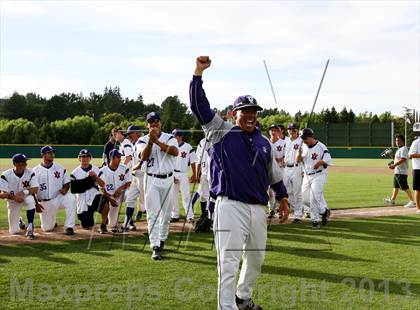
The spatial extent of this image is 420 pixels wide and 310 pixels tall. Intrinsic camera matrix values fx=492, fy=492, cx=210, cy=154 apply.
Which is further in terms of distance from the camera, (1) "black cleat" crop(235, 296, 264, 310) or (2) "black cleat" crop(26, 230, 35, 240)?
(2) "black cleat" crop(26, 230, 35, 240)

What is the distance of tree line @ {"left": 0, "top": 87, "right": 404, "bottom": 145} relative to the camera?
15.4 m

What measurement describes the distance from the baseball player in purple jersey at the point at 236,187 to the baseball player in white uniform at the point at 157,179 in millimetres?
2548

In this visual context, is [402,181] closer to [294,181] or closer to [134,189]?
[294,181]

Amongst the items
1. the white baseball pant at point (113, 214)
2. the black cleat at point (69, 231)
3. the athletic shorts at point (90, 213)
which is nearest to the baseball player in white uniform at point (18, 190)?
the black cleat at point (69, 231)

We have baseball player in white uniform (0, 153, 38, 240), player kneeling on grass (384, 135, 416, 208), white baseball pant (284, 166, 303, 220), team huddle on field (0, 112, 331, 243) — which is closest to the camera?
baseball player in white uniform (0, 153, 38, 240)

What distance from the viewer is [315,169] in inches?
398

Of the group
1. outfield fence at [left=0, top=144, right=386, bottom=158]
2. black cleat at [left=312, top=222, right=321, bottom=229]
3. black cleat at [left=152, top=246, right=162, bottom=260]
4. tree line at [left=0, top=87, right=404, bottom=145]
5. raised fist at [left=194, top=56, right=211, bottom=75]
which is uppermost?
tree line at [left=0, top=87, right=404, bottom=145]

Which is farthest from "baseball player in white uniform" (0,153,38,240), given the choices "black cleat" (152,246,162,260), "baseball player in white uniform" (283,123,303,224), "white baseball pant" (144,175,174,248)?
"baseball player in white uniform" (283,123,303,224)

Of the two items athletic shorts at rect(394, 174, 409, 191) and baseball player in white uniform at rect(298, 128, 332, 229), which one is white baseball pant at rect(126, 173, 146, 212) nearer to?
baseball player in white uniform at rect(298, 128, 332, 229)

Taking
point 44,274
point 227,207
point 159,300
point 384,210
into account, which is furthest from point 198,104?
point 384,210

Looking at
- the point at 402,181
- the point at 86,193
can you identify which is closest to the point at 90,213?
the point at 86,193

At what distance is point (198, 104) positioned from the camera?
4.57 m

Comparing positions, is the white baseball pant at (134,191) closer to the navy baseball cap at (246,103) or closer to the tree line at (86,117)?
the tree line at (86,117)

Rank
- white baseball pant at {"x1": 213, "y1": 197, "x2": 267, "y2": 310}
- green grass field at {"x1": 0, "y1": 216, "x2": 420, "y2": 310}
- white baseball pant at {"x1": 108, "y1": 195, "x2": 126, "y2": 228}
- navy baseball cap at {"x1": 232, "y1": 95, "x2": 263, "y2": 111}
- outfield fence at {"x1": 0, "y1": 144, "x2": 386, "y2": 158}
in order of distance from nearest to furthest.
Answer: white baseball pant at {"x1": 213, "y1": 197, "x2": 267, "y2": 310} → navy baseball cap at {"x1": 232, "y1": 95, "x2": 263, "y2": 111} → green grass field at {"x1": 0, "y1": 216, "x2": 420, "y2": 310} → white baseball pant at {"x1": 108, "y1": 195, "x2": 126, "y2": 228} → outfield fence at {"x1": 0, "y1": 144, "x2": 386, "y2": 158}
